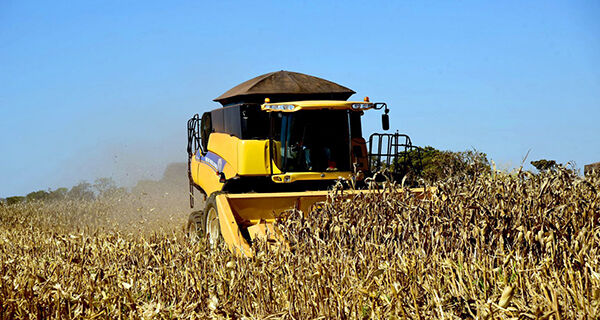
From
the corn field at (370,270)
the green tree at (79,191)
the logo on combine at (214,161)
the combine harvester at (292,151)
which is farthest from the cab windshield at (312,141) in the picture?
the green tree at (79,191)

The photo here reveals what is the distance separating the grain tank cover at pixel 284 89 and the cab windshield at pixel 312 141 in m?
1.92

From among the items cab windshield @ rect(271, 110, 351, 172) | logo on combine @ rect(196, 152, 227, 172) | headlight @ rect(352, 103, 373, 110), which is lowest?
logo on combine @ rect(196, 152, 227, 172)

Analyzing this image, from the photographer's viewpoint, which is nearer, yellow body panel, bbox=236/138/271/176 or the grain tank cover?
yellow body panel, bbox=236/138/271/176

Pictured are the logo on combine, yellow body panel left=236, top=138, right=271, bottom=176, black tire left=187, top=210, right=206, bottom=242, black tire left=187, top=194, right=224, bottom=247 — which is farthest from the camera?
the logo on combine

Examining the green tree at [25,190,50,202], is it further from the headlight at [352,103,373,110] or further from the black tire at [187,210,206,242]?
the headlight at [352,103,373,110]

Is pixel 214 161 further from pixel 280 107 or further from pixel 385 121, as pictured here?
pixel 385 121

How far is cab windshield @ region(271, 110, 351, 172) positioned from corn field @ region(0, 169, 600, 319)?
2.61 meters

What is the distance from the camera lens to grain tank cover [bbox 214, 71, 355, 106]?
36.4ft

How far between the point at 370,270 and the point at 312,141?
5844mm

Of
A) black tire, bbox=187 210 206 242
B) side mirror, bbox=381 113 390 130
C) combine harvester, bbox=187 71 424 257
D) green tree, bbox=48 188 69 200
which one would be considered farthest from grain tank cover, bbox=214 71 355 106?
green tree, bbox=48 188 69 200

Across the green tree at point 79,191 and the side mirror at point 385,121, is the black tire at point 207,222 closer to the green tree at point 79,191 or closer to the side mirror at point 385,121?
the side mirror at point 385,121

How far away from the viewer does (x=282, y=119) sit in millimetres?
9141

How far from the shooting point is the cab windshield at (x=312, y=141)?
8.96m

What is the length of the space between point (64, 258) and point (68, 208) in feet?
35.3
